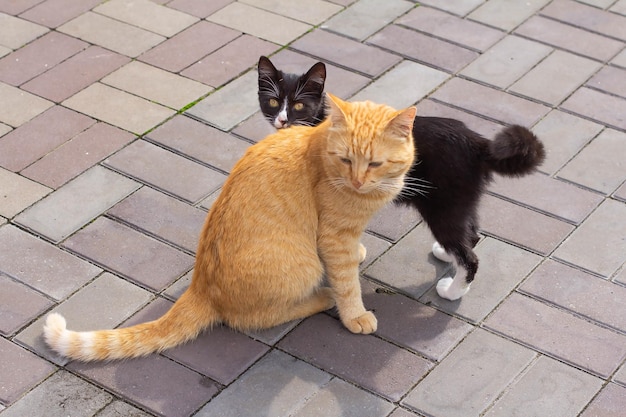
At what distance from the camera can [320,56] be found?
5945 mm

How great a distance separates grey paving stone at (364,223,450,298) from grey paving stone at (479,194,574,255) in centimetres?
35

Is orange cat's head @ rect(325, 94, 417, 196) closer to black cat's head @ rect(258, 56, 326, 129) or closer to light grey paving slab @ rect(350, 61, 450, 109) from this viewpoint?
black cat's head @ rect(258, 56, 326, 129)

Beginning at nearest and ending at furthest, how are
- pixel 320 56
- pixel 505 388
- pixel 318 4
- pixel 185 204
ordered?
pixel 505 388 < pixel 185 204 < pixel 320 56 < pixel 318 4

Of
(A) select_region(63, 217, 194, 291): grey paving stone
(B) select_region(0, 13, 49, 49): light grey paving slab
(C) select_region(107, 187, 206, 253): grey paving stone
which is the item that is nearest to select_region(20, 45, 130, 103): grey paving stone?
(B) select_region(0, 13, 49, 49): light grey paving slab

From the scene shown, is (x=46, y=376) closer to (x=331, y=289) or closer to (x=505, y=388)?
(x=331, y=289)

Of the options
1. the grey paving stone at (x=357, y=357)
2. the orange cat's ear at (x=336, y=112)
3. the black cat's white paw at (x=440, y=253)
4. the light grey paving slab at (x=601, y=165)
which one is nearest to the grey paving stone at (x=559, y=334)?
the black cat's white paw at (x=440, y=253)

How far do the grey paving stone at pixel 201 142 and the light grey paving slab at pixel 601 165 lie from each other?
181cm

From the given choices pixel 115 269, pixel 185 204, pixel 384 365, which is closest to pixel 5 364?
pixel 115 269

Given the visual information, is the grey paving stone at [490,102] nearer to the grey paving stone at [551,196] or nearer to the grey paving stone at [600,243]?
the grey paving stone at [551,196]

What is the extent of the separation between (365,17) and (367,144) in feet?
9.53

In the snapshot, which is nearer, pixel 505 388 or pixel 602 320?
pixel 505 388

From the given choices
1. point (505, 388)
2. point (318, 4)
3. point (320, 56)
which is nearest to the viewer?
point (505, 388)

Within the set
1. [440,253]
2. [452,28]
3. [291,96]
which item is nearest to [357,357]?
[440,253]

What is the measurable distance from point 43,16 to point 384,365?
148 inches
